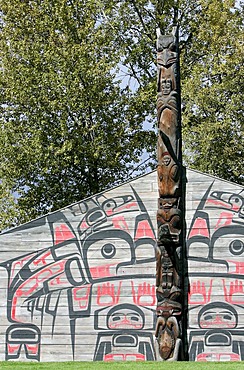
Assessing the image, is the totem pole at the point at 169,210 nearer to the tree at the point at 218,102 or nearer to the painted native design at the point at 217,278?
the painted native design at the point at 217,278

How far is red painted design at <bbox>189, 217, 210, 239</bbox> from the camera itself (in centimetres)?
1406

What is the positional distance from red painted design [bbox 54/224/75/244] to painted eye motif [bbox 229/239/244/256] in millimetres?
2985

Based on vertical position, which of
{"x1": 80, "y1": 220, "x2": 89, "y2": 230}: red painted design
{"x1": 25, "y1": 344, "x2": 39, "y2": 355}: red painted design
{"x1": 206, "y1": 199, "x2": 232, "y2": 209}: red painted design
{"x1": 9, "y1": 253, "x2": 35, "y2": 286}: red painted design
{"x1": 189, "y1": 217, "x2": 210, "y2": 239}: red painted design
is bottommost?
{"x1": 25, "y1": 344, "x2": 39, "y2": 355}: red painted design

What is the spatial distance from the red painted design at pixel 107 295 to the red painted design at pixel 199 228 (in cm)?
167

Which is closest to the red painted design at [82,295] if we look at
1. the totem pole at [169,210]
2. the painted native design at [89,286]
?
the painted native design at [89,286]

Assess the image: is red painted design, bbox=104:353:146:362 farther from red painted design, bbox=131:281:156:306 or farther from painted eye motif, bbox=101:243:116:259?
painted eye motif, bbox=101:243:116:259

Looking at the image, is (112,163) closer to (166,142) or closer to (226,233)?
(226,233)

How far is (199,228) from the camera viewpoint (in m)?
14.1

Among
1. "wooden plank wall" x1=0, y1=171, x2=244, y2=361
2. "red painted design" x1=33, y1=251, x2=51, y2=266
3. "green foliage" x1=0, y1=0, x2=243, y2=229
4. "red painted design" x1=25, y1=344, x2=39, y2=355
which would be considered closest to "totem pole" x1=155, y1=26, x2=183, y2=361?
"wooden plank wall" x1=0, y1=171, x2=244, y2=361

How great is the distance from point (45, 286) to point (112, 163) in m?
8.66

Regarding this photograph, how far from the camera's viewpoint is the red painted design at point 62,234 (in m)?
14.5

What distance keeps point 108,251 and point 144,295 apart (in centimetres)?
106

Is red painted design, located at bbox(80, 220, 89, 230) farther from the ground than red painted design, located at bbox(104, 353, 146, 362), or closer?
farther from the ground

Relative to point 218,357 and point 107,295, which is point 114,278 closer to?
point 107,295
